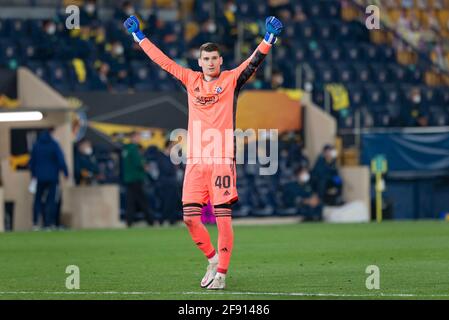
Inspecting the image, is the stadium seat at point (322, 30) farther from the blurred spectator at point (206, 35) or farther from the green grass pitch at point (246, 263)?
the green grass pitch at point (246, 263)

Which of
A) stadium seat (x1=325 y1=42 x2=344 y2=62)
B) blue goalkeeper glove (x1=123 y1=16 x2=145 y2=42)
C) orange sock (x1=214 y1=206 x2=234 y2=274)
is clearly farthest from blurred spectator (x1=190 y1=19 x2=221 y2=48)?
orange sock (x1=214 y1=206 x2=234 y2=274)

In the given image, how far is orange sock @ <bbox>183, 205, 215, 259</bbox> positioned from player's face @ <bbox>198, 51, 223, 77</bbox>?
1.23m

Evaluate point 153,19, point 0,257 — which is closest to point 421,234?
point 0,257

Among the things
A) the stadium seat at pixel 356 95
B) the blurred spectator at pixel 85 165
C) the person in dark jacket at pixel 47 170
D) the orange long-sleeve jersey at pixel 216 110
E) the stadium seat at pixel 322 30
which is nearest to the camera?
the orange long-sleeve jersey at pixel 216 110

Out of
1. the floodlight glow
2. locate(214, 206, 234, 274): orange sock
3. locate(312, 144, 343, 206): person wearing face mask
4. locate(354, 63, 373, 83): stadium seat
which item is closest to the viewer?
the floodlight glow

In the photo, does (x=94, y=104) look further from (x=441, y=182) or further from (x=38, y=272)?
(x=38, y=272)

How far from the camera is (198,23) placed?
108ft

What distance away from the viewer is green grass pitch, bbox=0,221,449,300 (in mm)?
11227

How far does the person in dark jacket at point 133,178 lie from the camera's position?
86.7ft

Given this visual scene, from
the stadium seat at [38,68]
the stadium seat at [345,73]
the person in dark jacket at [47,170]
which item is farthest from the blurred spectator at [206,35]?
the person in dark jacket at [47,170]

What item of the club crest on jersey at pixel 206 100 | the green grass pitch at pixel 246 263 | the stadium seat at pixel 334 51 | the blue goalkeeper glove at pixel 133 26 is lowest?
the green grass pitch at pixel 246 263

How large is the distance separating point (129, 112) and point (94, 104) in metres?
0.83

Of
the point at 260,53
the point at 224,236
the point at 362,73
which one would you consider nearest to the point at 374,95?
the point at 362,73

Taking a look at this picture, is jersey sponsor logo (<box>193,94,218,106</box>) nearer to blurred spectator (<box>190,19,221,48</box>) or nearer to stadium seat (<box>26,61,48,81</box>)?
stadium seat (<box>26,61,48,81</box>)
